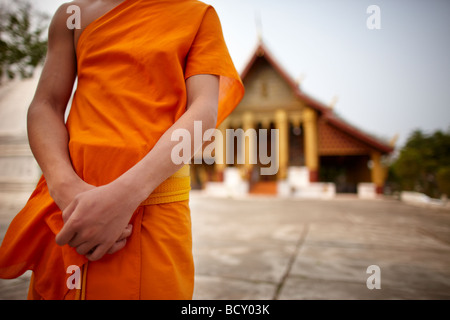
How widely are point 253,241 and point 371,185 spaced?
935cm

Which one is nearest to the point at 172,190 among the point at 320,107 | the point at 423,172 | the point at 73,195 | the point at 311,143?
the point at 73,195

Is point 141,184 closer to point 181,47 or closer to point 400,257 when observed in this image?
point 181,47

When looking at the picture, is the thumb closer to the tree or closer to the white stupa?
the tree

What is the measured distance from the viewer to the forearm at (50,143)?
609 millimetres

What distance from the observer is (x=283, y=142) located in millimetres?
11305

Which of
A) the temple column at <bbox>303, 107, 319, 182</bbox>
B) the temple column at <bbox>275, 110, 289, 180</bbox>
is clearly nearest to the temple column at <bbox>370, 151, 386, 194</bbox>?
the temple column at <bbox>303, 107, 319, 182</bbox>

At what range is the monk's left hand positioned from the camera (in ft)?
1.64

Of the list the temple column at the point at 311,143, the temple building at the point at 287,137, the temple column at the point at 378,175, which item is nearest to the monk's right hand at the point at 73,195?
the temple building at the point at 287,137

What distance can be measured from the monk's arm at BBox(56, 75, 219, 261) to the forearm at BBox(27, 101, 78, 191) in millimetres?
131

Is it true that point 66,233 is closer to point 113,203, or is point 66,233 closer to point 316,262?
point 113,203

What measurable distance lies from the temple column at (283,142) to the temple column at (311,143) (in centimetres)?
84

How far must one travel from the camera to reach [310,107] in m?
11.4

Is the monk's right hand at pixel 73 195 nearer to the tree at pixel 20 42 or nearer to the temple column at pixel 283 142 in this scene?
the tree at pixel 20 42

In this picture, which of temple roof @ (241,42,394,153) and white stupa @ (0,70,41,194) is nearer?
white stupa @ (0,70,41,194)
